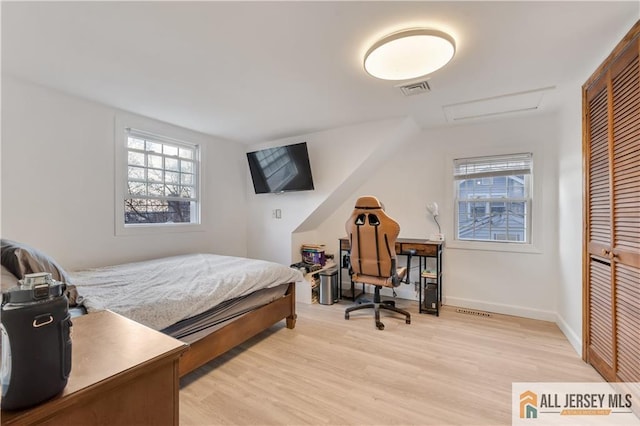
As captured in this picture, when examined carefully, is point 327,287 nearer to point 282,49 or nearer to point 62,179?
→ point 282,49

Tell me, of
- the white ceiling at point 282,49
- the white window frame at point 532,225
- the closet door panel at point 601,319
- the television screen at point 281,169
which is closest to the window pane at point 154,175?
the white ceiling at point 282,49

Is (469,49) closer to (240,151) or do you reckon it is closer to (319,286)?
(319,286)

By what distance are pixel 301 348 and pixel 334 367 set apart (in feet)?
1.32

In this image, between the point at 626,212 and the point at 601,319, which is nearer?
the point at 626,212

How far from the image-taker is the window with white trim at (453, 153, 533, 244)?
3195 millimetres

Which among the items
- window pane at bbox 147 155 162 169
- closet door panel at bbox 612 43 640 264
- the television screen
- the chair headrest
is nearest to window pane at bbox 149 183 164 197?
window pane at bbox 147 155 162 169

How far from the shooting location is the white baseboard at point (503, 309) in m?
3.02

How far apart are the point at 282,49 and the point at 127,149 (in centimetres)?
218

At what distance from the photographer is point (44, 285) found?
2.06 ft

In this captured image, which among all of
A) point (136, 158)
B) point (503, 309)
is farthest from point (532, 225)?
point (136, 158)

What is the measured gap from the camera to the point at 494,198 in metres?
3.32

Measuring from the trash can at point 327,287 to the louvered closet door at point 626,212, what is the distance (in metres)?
2.57

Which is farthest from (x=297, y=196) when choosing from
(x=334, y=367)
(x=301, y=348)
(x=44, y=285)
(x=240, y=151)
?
(x=44, y=285)

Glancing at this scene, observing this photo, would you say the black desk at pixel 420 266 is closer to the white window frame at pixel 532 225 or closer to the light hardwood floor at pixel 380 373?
the light hardwood floor at pixel 380 373
